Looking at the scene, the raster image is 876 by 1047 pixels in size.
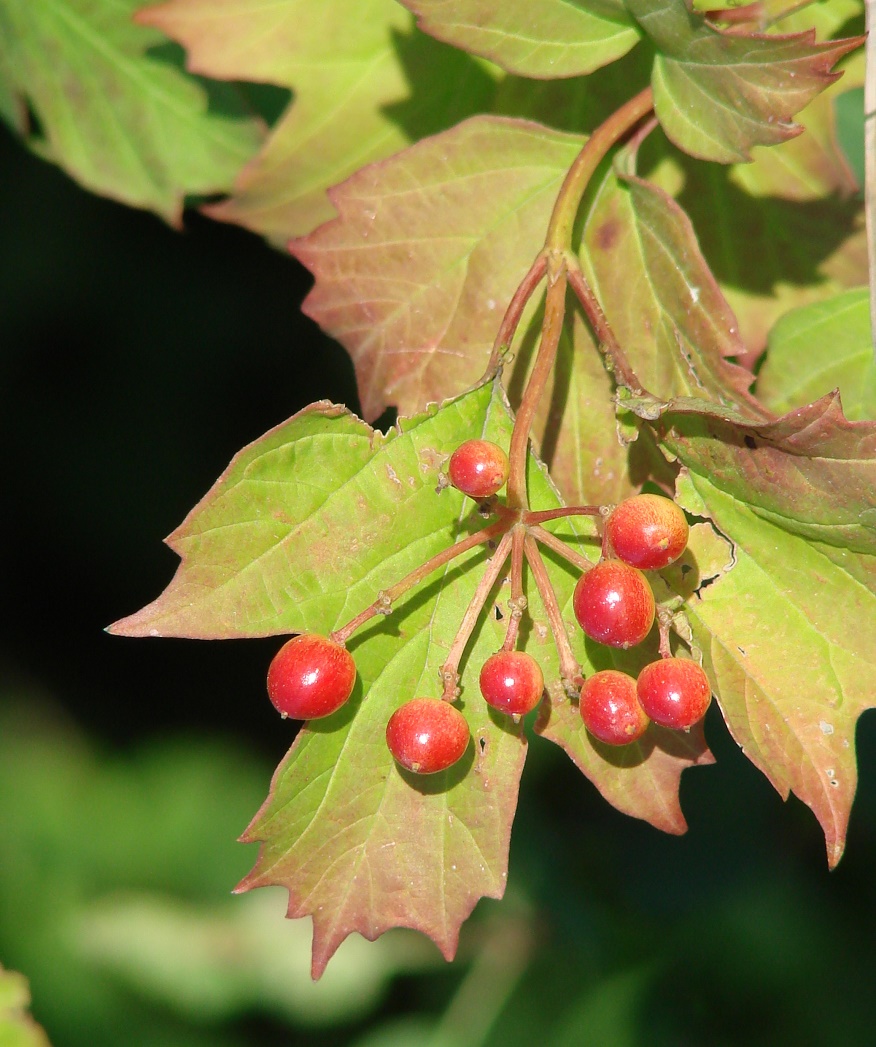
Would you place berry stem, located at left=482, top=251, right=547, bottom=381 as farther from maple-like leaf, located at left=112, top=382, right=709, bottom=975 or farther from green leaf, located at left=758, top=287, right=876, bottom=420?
green leaf, located at left=758, top=287, right=876, bottom=420

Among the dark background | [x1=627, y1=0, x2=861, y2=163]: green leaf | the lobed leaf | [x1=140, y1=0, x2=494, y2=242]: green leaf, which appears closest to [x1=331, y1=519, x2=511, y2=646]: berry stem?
the lobed leaf

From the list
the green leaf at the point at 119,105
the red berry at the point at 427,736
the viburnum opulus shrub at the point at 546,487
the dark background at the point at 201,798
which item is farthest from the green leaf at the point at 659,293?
the dark background at the point at 201,798

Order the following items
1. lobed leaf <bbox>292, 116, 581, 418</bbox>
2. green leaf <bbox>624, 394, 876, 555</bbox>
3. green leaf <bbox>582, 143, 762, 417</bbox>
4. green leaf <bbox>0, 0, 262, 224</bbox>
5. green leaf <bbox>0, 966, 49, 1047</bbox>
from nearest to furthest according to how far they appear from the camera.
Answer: green leaf <bbox>624, 394, 876, 555</bbox> → green leaf <bbox>582, 143, 762, 417</bbox> → lobed leaf <bbox>292, 116, 581, 418</bbox> → green leaf <bbox>0, 966, 49, 1047</bbox> → green leaf <bbox>0, 0, 262, 224</bbox>

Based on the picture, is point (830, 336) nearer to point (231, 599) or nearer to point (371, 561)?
point (371, 561)

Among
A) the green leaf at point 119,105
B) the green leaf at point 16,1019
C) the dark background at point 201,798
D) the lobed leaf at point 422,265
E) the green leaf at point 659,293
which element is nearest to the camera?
the green leaf at point 659,293

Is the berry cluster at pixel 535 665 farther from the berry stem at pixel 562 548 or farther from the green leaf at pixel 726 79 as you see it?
the green leaf at pixel 726 79

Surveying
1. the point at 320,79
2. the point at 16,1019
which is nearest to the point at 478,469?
the point at 320,79

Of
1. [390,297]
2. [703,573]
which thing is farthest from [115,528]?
[703,573]
